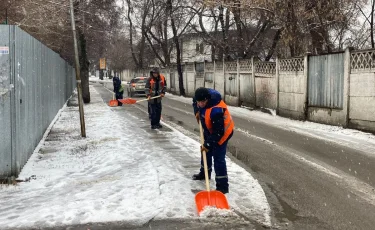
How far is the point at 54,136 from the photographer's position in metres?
9.70

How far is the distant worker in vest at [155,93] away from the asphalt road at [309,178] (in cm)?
129

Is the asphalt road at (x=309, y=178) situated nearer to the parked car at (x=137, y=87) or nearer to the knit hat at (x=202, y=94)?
the knit hat at (x=202, y=94)

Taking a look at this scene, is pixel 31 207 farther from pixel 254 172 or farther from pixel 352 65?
pixel 352 65

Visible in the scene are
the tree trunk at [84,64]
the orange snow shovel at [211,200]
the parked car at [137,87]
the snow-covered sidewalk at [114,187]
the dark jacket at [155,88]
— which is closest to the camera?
the snow-covered sidewalk at [114,187]

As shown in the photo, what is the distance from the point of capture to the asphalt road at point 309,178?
445 cm

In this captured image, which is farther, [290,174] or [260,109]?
[260,109]

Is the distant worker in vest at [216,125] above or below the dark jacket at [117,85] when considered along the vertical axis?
below

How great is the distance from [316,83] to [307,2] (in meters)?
3.90

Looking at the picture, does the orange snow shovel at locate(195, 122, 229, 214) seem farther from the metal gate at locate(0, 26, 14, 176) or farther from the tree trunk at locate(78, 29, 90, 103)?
the tree trunk at locate(78, 29, 90, 103)

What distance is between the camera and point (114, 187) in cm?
539

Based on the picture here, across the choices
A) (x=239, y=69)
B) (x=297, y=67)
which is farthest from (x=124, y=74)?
(x=297, y=67)

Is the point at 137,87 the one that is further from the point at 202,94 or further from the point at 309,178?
the point at 202,94

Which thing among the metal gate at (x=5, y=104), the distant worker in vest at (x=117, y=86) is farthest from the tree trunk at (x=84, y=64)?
the metal gate at (x=5, y=104)

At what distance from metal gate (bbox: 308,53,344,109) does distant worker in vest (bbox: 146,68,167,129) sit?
4.82 meters
